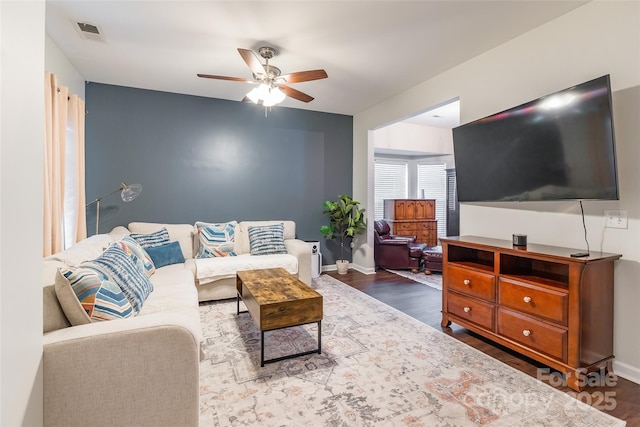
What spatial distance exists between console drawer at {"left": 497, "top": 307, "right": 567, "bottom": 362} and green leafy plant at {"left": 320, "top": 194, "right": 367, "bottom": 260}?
2.77 meters

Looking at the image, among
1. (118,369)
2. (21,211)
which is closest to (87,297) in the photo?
(118,369)

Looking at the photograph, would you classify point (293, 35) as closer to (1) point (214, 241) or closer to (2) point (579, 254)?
(1) point (214, 241)

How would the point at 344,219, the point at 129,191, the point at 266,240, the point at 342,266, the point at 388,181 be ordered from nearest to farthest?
1. the point at 129,191
2. the point at 266,240
3. the point at 342,266
4. the point at 344,219
5. the point at 388,181

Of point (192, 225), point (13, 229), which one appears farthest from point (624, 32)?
point (192, 225)

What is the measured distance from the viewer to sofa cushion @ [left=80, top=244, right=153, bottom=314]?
187 centimetres

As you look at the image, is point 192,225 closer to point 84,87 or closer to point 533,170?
point 84,87

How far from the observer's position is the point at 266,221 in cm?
480

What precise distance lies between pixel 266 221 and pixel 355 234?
150 centimetres

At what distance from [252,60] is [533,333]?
3.04 meters

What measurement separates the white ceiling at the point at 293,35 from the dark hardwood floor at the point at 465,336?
105 inches

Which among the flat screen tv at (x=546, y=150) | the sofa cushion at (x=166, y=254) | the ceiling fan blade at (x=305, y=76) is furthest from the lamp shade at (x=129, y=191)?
the flat screen tv at (x=546, y=150)

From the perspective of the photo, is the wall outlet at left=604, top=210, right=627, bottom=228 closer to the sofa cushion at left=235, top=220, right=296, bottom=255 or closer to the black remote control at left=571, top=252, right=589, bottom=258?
the black remote control at left=571, top=252, right=589, bottom=258

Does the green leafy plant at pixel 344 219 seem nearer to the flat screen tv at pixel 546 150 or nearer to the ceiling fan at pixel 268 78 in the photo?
the flat screen tv at pixel 546 150

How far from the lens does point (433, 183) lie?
7414 mm
